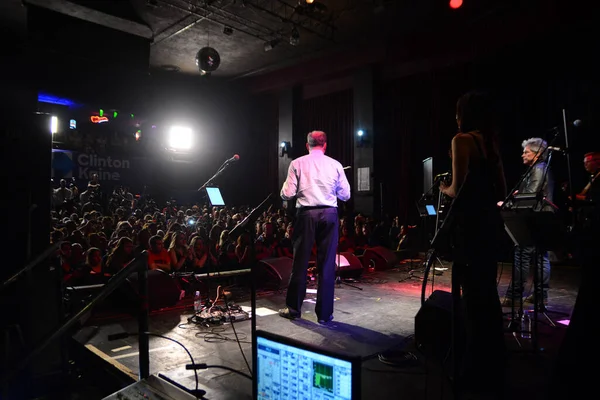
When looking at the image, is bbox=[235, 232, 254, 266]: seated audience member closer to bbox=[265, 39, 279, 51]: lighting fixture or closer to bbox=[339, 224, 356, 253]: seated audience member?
bbox=[339, 224, 356, 253]: seated audience member

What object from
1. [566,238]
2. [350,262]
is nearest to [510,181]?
[350,262]

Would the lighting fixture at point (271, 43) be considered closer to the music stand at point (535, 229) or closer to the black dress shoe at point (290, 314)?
the black dress shoe at point (290, 314)

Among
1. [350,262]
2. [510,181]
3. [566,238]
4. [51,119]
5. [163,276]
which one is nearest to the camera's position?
[566,238]

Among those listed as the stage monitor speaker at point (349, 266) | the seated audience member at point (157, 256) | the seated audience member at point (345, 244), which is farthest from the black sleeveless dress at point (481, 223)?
the seated audience member at point (345, 244)

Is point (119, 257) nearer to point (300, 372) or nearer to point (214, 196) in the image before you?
point (214, 196)

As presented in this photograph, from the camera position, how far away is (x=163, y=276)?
4.66 m

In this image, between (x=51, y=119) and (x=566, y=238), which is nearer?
(x=566, y=238)

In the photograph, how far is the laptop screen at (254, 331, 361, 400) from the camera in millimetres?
1455

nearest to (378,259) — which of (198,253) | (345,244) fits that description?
(345,244)

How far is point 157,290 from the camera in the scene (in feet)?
15.0

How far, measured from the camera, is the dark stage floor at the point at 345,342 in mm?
2494

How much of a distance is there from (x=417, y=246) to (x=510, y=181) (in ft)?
8.70

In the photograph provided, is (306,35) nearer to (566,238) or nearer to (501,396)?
(566,238)

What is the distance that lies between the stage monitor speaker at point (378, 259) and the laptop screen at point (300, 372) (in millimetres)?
6235
